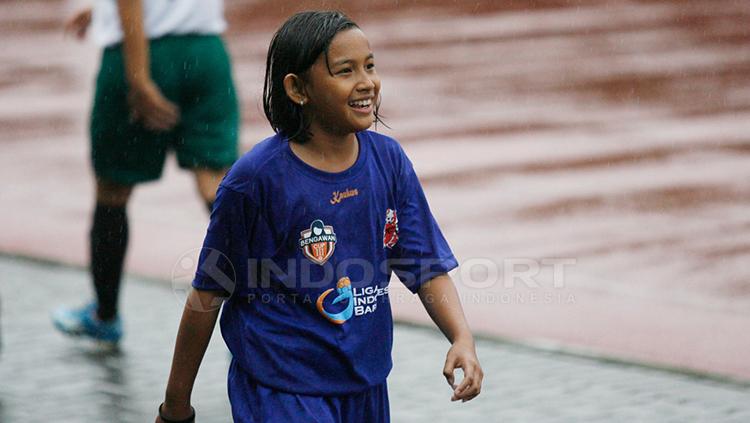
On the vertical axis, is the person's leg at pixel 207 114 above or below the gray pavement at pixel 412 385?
above

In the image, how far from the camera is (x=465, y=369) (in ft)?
10.7

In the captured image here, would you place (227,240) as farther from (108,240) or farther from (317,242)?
(108,240)

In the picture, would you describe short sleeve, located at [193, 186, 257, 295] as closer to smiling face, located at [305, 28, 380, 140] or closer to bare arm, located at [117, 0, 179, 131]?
smiling face, located at [305, 28, 380, 140]

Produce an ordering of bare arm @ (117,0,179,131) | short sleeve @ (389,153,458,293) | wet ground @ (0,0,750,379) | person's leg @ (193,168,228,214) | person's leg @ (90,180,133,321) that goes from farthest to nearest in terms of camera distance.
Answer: wet ground @ (0,0,750,379) → person's leg @ (90,180,133,321) → person's leg @ (193,168,228,214) → bare arm @ (117,0,179,131) → short sleeve @ (389,153,458,293)

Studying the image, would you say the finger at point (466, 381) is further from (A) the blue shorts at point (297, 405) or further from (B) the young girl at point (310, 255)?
(A) the blue shorts at point (297, 405)

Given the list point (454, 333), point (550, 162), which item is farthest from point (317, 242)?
point (550, 162)

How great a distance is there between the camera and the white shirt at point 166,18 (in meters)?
5.42

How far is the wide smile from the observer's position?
3.26m

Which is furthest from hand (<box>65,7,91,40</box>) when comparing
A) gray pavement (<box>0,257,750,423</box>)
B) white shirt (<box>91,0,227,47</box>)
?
gray pavement (<box>0,257,750,423</box>)

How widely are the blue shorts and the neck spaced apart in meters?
0.54

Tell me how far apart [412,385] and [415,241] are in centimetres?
213

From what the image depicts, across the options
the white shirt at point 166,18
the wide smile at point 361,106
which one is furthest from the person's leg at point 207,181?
the wide smile at point 361,106

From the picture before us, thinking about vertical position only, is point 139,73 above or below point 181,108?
above

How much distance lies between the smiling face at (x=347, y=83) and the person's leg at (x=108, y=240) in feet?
8.23
